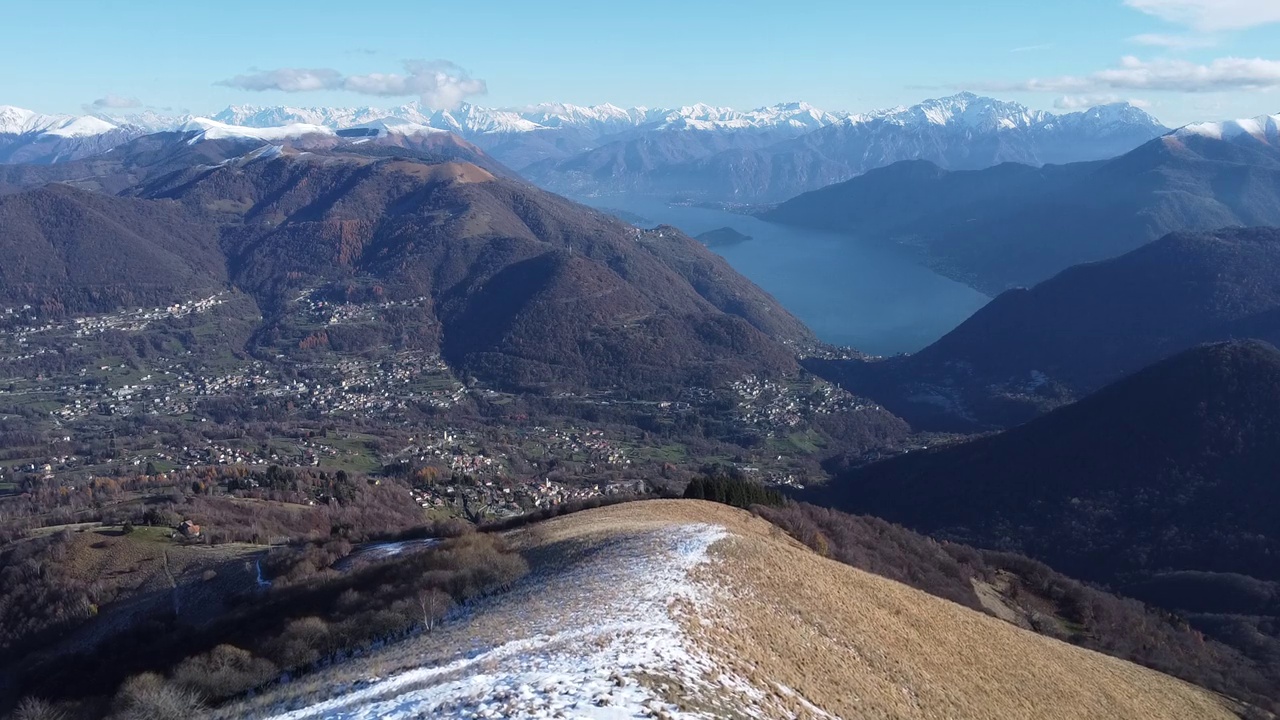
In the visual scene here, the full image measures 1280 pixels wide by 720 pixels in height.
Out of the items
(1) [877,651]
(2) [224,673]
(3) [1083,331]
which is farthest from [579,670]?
(3) [1083,331]

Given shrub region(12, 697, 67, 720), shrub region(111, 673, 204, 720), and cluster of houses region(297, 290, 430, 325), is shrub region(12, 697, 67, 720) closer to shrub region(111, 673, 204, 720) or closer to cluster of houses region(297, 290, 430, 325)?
shrub region(111, 673, 204, 720)

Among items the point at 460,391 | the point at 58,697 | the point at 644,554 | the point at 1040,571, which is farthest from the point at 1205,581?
the point at 460,391

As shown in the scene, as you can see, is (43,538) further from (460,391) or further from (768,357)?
(768,357)

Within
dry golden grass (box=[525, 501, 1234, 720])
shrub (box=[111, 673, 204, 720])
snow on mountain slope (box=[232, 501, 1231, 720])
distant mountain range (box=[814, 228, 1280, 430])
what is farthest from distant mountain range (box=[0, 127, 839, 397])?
shrub (box=[111, 673, 204, 720])

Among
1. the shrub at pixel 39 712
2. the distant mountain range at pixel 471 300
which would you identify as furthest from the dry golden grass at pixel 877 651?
the distant mountain range at pixel 471 300

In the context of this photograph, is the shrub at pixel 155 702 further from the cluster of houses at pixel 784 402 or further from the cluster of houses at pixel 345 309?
the cluster of houses at pixel 345 309

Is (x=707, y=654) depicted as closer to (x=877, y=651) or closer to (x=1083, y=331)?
(x=877, y=651)
